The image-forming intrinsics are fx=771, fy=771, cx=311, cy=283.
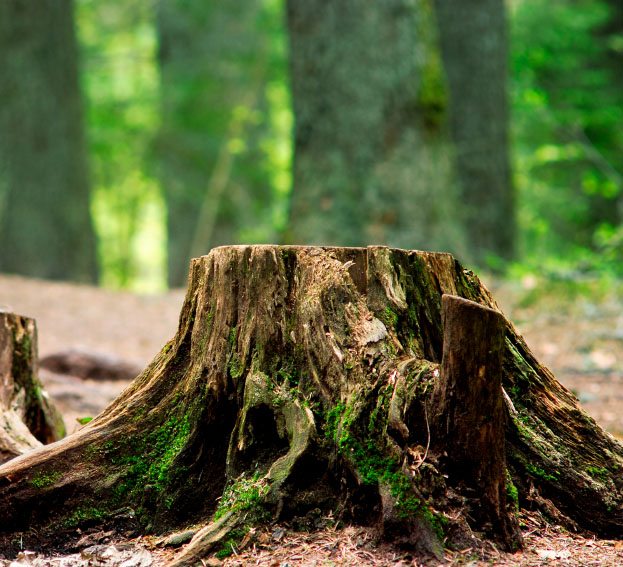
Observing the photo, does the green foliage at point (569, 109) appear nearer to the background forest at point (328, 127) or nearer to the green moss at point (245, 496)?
the background forest at point (328, 127)

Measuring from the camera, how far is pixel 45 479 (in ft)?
9.20

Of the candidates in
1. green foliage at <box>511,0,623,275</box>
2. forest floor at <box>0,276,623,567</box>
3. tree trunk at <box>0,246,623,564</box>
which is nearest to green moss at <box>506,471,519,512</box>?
tree trunk at <box>0,246,623,564</box>

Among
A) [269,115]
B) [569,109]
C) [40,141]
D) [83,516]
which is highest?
[269,115]

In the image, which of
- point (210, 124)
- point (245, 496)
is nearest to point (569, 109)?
point (210, 124)

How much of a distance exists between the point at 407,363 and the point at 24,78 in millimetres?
10080

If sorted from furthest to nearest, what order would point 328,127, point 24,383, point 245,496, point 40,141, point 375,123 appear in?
point 40,141 < point 328,127 < point 375,123 < point 24,383 < point 245,496

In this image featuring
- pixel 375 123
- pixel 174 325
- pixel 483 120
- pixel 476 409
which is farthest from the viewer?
pixel 483 120

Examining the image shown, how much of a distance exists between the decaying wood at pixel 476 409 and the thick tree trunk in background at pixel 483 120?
7.99m

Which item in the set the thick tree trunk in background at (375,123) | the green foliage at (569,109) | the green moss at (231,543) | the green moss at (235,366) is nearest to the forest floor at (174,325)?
the green moss at (231,543)

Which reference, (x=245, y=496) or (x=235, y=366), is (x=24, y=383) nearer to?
(x=235, y=366)

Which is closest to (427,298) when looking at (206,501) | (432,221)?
(206,501)

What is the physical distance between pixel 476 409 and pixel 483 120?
855 cm

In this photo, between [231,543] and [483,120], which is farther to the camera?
[483,120]

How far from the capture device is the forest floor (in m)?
2.40
